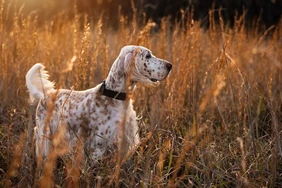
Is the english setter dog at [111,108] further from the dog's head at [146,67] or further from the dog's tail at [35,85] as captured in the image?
the dog's tail at [35,85]

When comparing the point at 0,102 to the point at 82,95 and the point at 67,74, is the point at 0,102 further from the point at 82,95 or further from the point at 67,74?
the point at 82,95

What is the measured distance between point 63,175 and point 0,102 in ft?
5.46

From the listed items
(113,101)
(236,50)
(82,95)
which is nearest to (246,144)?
(113,101)

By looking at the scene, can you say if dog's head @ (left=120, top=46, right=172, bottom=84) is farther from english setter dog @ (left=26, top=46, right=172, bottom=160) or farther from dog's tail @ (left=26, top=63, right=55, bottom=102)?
dog's tail @ (left=26, top=63, right=55, bottom=102)

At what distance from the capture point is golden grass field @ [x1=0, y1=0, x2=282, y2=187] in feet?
7.34

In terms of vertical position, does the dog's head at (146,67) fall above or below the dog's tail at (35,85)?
above

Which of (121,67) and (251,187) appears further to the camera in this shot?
(121,67)

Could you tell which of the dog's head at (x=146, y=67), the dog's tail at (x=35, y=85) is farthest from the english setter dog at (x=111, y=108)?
the dog's tail at (x=35, y=85)

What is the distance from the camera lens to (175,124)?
325 cm

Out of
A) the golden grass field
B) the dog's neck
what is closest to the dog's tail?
the golden grass field

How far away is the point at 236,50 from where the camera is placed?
4.76 meters

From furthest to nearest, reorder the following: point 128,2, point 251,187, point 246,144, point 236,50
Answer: point 128,2 → point 236,50 → point 246,144 → point 251,187

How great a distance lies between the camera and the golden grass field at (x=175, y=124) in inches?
88.0

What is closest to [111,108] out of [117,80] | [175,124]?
[117,80]
